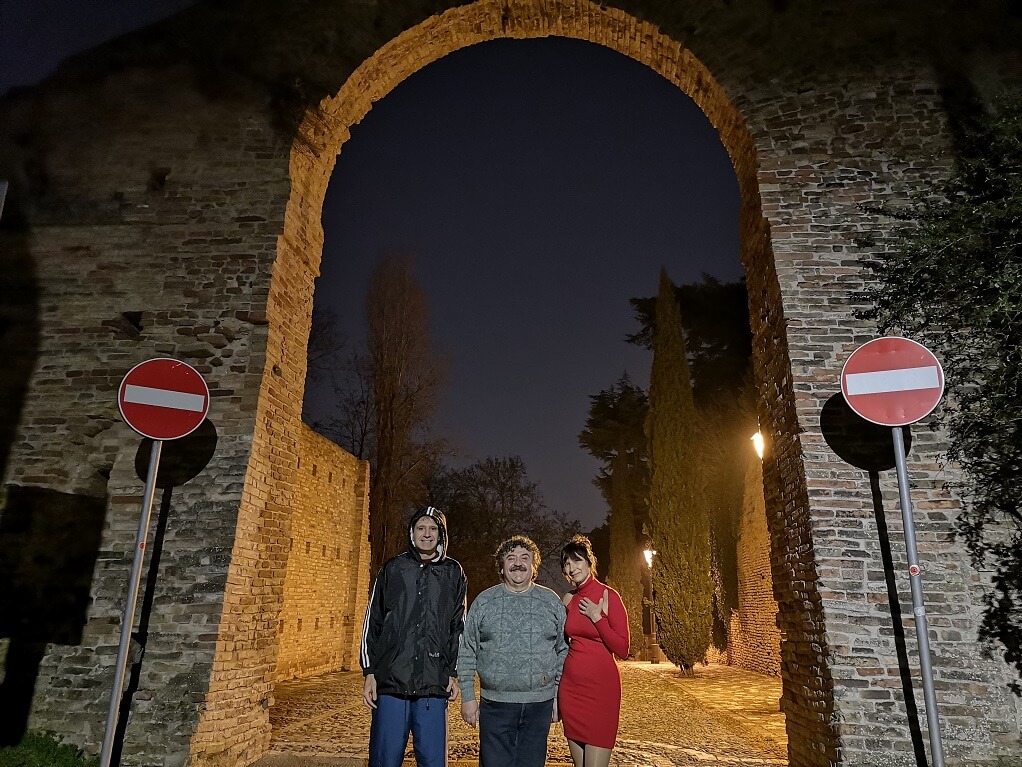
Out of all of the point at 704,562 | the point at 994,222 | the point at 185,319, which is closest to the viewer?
the point at 994,222

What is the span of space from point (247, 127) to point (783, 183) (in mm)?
5064

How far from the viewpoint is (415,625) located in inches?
134

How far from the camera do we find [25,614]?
5.00m

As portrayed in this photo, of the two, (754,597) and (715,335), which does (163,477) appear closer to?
(754,597)

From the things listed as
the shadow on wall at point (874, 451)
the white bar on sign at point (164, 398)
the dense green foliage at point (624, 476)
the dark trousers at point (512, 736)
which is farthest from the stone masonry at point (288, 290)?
the dense green foliage at point (624, 476)

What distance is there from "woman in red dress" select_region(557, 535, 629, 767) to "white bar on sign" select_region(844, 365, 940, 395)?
1.90 m

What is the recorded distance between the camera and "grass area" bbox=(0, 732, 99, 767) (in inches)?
170

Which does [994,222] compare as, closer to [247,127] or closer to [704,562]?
[247,127]

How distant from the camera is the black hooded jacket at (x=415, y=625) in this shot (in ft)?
10.9

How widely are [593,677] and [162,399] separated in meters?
3.13

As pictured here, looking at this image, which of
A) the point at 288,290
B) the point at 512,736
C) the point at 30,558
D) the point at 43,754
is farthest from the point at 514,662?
the point at 30,558

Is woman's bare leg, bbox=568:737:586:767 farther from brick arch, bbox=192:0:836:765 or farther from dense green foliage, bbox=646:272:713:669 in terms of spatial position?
dense green foliage, bbox=646:272:713:669

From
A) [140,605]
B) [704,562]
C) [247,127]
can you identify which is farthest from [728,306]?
[140,605]

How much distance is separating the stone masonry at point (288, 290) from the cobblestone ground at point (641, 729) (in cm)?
78
